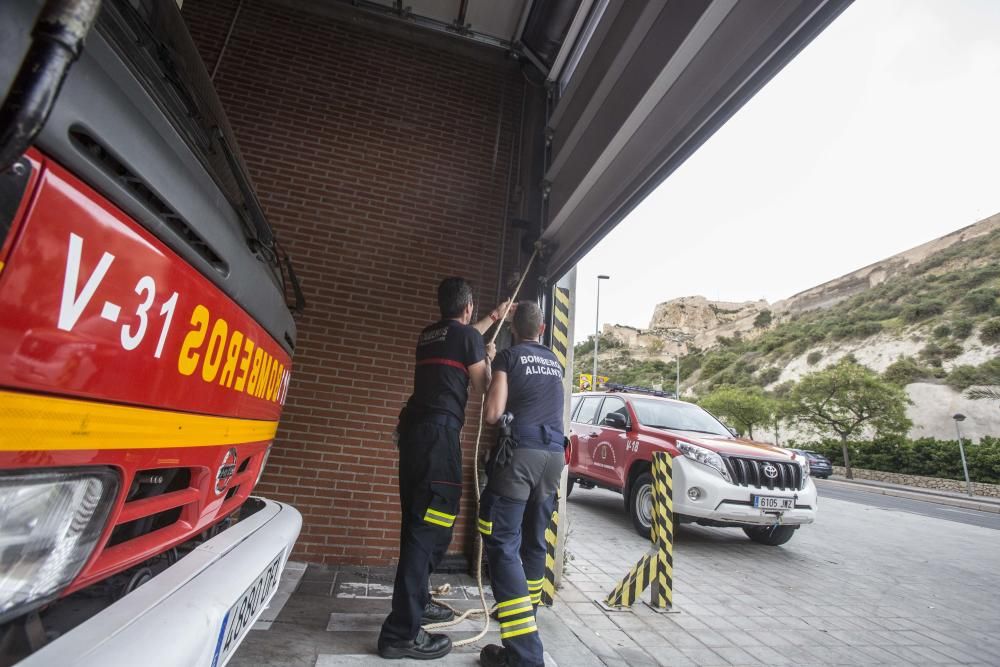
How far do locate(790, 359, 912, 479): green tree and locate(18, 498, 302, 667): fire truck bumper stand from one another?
30272mm

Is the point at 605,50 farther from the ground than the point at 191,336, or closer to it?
farther from the ground

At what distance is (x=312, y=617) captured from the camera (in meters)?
2.80

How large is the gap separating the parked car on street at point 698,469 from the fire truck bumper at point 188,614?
462 centimetres

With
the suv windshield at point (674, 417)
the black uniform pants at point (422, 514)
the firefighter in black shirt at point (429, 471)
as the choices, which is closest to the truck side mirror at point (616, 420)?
the suv windshield at point (674, 417)

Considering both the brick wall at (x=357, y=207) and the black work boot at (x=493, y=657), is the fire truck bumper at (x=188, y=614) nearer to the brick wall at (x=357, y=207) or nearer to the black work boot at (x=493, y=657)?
the black work boot at (x=493, y=657)

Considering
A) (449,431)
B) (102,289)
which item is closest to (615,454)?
(449,431)

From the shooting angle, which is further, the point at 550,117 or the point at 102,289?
the point at 550,117

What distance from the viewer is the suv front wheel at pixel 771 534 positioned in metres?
5.99

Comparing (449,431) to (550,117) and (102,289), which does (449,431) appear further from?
(550,117)

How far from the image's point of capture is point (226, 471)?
4.89 ft

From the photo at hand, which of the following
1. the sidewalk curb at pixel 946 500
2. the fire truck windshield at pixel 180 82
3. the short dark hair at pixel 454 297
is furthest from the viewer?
the sidewalk curb at pixel 946 500

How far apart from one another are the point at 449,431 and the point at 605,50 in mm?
2750

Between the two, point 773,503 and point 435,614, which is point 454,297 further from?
point 773,503

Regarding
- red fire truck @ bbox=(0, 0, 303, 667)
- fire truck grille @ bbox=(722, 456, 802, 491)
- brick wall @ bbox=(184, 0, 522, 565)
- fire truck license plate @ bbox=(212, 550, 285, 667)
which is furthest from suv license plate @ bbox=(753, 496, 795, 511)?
red fire truck @ bbox=(0, 0, 303, 667)
